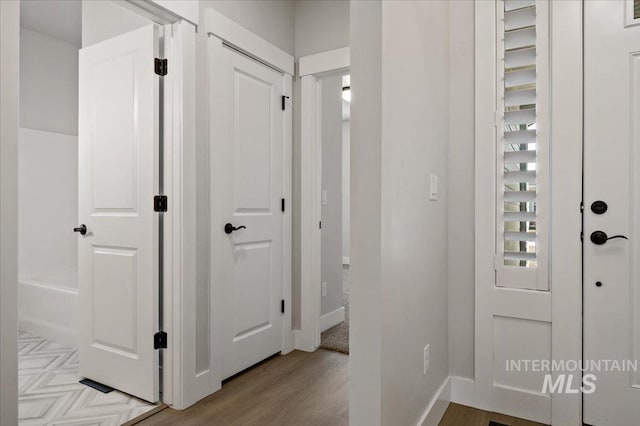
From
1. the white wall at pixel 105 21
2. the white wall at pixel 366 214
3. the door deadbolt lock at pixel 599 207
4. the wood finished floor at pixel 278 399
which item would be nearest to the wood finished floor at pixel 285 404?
the wood finished floor at pixel 278 399

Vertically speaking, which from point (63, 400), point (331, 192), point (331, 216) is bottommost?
point (63, 400)

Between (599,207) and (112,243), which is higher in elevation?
(599,207)

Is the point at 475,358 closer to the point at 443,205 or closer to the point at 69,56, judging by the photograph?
the point at 443,205

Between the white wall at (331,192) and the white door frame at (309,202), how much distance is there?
0.40 metres

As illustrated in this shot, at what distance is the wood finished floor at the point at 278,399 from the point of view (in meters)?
1.93

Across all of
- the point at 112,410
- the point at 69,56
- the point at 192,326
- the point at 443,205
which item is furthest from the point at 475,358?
the point at 69,56

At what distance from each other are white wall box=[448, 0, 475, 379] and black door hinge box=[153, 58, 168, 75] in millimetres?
1560

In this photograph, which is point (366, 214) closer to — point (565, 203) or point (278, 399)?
point (565, 203)

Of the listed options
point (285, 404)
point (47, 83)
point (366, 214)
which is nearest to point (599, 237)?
point (366, 214)

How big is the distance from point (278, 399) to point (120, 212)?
4.62 feet

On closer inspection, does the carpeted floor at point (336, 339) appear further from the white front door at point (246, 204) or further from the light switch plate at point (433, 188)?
the light switch plate at point (433, 188)

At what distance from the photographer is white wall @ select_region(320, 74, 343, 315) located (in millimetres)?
3344

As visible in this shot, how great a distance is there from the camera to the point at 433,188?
70.9 inches

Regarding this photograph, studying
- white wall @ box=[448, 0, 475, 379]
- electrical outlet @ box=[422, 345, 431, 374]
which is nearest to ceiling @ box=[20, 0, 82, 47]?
white wall @ box=[448, 0, 475, 379]
